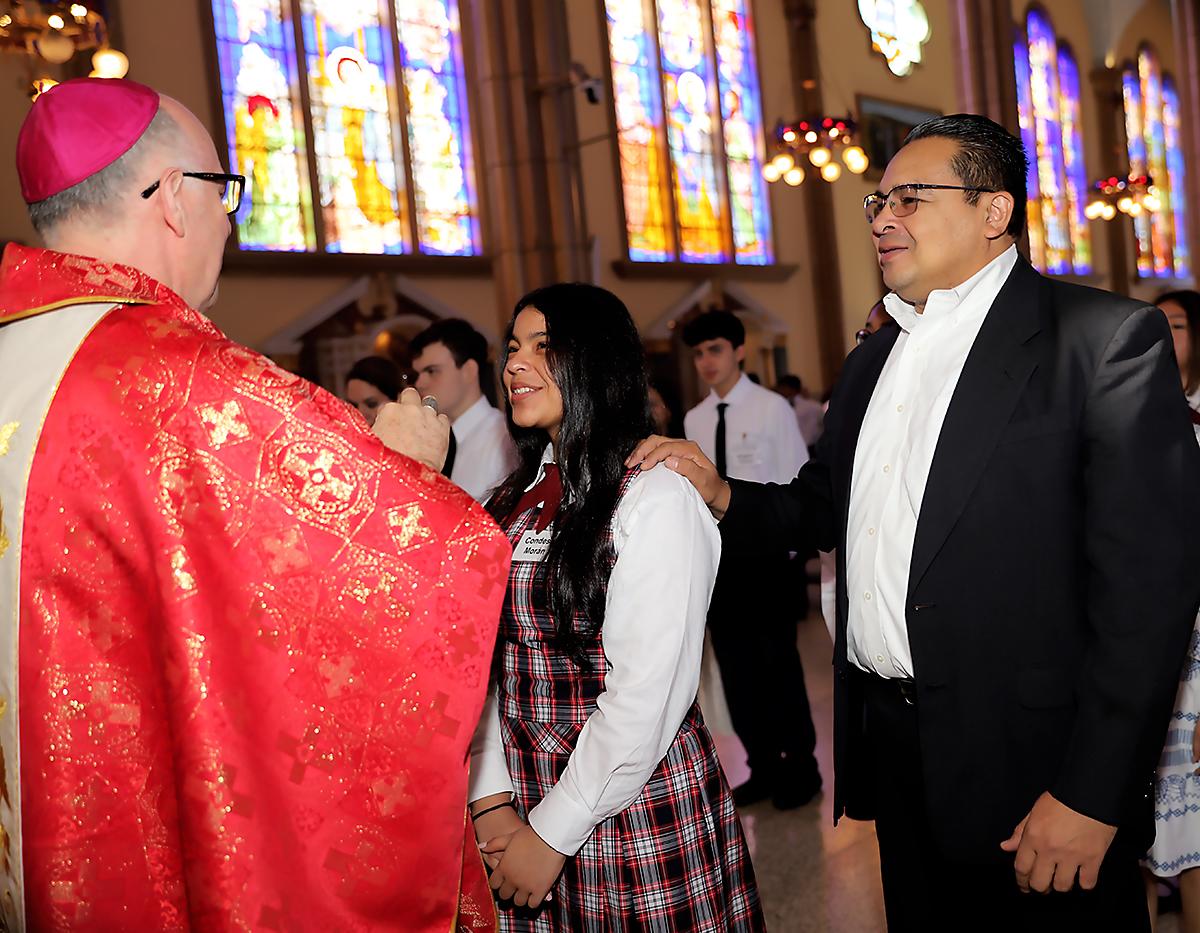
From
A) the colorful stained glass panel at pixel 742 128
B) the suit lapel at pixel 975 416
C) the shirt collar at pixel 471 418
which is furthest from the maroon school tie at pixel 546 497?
the colorful stained glass panel at pixel 742 128

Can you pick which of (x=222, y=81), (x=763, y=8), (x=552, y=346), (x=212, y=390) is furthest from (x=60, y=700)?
(x=763, y=8)

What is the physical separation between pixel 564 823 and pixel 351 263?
33.0 feet

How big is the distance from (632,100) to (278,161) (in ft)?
16.7

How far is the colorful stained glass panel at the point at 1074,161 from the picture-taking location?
Answer: 2117cm

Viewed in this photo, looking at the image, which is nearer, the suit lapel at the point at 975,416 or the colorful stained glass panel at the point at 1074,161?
the suit lapel at the point at 975,416

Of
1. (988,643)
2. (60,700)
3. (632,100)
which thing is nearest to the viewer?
(60,700)

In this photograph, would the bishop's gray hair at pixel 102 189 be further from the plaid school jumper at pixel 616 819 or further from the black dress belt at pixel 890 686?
the black dress belt at pixel 890 686

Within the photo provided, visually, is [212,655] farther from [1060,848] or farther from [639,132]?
[639,132]

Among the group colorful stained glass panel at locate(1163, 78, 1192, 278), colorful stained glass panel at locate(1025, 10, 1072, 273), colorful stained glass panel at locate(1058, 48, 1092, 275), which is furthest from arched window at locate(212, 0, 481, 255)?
colorful stained glass panel at locate(1163, 78, 1192, 278)

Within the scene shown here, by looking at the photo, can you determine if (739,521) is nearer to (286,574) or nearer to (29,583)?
(286,574)

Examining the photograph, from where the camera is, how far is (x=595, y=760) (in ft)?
6.22

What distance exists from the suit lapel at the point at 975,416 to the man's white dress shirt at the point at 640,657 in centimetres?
38

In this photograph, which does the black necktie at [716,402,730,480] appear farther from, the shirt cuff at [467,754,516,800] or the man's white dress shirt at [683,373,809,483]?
the shirt cuff at [467,754,516,800]

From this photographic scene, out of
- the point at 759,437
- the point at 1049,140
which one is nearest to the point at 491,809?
the point at 759,437
